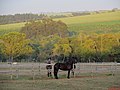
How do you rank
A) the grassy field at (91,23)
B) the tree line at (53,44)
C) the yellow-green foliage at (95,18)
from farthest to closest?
the tree line at (53,44), the yellow-green foliage at (95,18), the grassy field at (91,23)

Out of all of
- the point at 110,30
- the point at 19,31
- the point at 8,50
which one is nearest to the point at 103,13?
the point at 110,30

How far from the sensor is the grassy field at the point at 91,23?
2581cm

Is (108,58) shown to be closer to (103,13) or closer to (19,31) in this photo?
(103,13)

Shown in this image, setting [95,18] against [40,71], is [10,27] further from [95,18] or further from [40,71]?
[40,71]

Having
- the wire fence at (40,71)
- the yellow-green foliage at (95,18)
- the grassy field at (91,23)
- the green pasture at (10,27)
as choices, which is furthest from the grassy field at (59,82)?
the green pasture at (10,27)

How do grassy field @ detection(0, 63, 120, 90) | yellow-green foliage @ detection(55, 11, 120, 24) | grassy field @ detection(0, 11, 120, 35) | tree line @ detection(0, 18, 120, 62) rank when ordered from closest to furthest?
grassy field @ detection(0, 63, 120, 90) < grassy field @ detection(0, 11, 120, 35) < yellow-green foliage @ detection(55, 11, 120, 24) < tree line @ detection(0, 18, 120, 62)

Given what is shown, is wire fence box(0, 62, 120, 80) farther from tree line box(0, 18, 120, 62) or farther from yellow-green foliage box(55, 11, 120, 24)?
tree line box(0, 18, 120, 62)

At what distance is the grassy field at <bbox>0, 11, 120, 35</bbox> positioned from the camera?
84.7 feet

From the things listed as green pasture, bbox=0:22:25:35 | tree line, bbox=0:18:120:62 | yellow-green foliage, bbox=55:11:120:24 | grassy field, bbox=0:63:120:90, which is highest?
yellow-green foliage, bbox=55:11:120:24

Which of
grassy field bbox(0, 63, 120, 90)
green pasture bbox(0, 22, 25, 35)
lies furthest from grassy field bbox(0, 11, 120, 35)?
grassy field bbox(0, 63, 120, 90)

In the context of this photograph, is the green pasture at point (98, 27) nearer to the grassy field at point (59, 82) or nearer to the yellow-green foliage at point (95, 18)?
the yellow-green foliage at point (95, 18)

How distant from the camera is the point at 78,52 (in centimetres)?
2850

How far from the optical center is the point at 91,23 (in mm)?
27375

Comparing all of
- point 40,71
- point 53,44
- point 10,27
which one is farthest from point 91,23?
point 40,71
